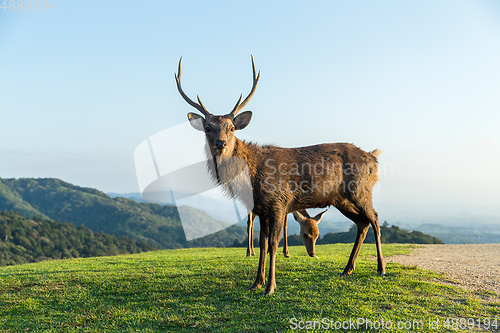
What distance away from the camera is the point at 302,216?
10.0m

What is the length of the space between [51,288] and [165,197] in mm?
5763

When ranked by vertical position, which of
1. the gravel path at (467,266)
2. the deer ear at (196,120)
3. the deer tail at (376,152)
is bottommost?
the gravel path at (467,266)

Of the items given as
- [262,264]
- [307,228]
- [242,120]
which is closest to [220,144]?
[242,120]

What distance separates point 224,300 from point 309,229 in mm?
4480

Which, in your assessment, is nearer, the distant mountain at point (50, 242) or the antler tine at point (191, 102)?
the antler tine at point (191, 102)

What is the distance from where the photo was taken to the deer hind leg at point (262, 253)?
20.9 feet

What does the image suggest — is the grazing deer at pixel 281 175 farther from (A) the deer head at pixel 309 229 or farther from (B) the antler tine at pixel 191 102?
(A) the deer head at pixel 309 229

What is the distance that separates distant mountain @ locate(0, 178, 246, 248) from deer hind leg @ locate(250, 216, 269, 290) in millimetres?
44336

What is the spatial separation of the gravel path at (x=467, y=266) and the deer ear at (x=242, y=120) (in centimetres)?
545

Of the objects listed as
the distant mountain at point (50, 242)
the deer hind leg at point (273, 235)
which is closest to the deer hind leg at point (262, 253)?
the deer hind leg at point (273, 235)

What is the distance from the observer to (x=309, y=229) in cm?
973

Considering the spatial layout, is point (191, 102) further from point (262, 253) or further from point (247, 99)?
point (262, 253)

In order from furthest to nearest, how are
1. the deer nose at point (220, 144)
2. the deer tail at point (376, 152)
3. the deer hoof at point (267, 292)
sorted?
the deer tail at point (376, 152) → the deer nose at point (220, 144) → the deer hoof at point (267, 292)

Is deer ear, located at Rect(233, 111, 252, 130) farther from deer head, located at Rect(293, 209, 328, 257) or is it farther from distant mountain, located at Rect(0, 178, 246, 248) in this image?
distant mountain, located at Rect(0, 178, 246, 248)
